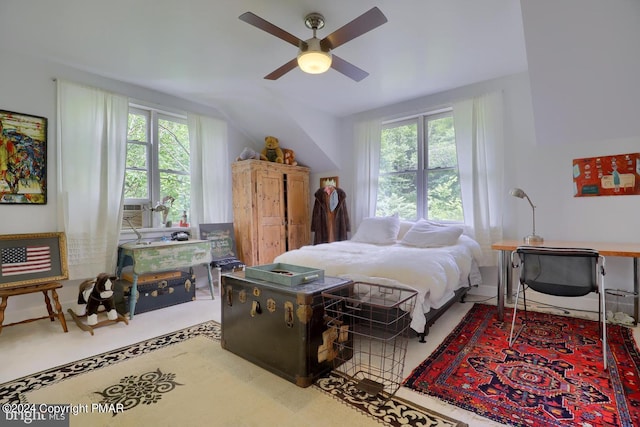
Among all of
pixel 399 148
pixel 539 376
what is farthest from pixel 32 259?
pixel 399 148

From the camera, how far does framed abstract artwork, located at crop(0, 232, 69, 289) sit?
2.65m

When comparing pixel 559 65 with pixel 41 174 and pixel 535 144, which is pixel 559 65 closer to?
pixel 535 144

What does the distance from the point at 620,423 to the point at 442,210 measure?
2.87 metres

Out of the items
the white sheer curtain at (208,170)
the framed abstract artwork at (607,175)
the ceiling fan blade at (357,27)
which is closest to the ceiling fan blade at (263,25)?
the ceiling fan blade at (357,27)

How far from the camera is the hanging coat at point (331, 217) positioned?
4.71 m

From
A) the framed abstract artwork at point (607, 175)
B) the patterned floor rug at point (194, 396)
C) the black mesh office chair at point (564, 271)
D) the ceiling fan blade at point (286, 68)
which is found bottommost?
the patterned floor rug at point (194, 396)

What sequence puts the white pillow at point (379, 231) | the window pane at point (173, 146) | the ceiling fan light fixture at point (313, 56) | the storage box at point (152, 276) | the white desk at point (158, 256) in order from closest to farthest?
the ceiling fan light fixture at point (313, 56), the white desk at point (158, 256), the storage box at point (152, 276), the white pillow at point (379, 231), the window pane at point (173, 146)

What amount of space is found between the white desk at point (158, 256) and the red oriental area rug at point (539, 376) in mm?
2737

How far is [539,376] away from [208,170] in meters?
4.16

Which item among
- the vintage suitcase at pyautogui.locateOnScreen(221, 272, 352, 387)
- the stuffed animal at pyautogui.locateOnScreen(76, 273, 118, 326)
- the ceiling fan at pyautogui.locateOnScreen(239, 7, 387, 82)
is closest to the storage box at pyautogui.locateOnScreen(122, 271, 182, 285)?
the stuffed animal at pyautogui.locateOnScreen(76, 273, 118, 326)

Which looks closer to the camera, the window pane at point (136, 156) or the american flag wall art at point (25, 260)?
the american flag wall art at point (25, 260)

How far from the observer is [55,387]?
1.82 metres

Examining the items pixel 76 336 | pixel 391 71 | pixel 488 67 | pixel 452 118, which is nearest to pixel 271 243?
pixel 76 336

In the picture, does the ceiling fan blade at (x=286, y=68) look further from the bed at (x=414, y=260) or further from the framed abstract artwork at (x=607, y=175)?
the framed abstract artwork at (x=607, y=175)
